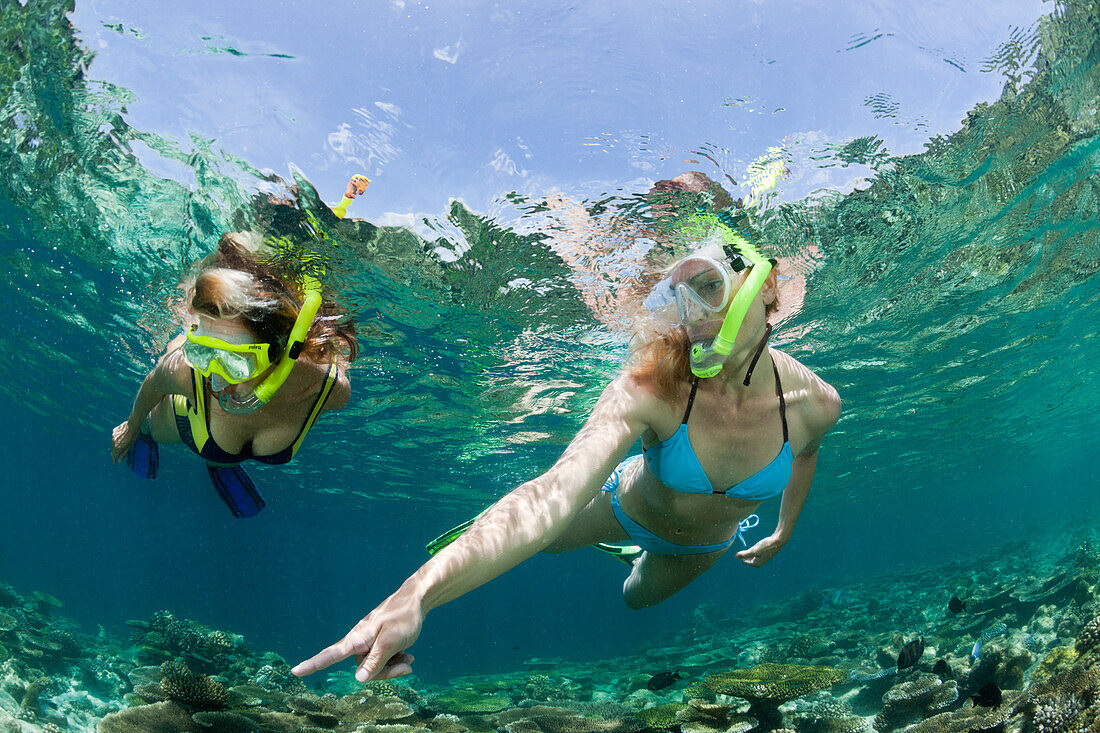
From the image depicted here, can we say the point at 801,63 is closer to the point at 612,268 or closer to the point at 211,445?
the point at 612,268

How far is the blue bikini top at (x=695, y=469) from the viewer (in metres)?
4.05

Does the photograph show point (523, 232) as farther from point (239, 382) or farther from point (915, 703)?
point (915, 703)

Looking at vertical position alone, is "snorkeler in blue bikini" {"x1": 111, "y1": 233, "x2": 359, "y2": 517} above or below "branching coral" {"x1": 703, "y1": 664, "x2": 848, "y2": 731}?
above

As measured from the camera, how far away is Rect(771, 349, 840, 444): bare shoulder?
4520 mm

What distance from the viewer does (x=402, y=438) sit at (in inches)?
881

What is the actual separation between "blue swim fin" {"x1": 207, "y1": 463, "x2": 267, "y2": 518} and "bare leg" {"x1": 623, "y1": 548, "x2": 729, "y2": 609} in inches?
192

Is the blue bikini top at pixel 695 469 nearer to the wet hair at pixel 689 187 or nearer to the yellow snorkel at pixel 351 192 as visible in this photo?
the wet hair at pixel 689 187

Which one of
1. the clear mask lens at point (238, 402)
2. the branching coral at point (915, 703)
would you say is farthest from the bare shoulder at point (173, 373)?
the branching coral at point (915, 703)

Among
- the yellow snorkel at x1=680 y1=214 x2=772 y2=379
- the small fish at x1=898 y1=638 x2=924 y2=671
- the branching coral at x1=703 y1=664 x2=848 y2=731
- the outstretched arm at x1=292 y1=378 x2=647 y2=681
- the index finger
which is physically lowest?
the small fish at x1=898 y1=638 x2=924 y2=671

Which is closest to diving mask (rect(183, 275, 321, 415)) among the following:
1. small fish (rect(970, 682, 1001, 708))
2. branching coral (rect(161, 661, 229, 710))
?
branching coral (rect(161, 661, 229, 710))

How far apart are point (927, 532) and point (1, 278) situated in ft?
402

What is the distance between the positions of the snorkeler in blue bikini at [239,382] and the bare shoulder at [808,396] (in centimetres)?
397

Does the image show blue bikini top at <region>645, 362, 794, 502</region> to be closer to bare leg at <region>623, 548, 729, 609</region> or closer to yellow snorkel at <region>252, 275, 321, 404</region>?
bare leg at <region>623, 548, 729, 609</region>

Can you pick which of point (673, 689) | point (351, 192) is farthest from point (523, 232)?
point (673, 689)
